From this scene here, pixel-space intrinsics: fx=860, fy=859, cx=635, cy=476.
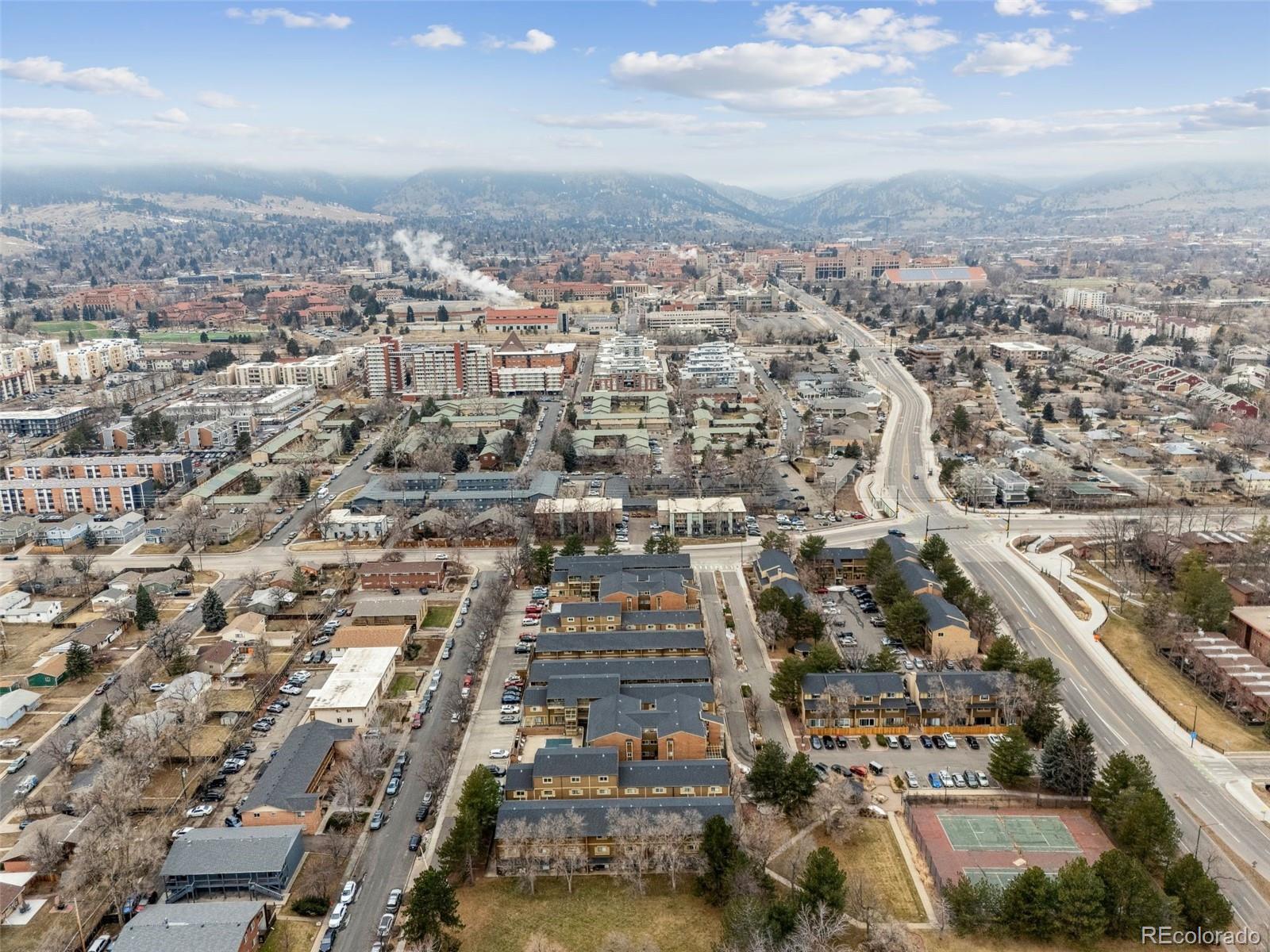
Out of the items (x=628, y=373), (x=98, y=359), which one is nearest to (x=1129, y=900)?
(x=628, y=373)

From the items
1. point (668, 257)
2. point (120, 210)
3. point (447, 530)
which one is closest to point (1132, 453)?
point (447, 530)

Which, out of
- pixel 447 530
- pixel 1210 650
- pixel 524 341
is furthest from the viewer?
pixel 524 341

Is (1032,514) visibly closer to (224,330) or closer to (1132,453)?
(1132,453)

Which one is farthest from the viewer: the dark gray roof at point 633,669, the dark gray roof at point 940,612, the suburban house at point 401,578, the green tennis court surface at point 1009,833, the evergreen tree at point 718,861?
the suburban house at point 401,578

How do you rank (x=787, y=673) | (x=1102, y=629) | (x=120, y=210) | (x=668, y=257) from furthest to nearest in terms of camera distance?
(x=120, y=210) → (x=668, y=257) → (x=1102, y=629) → (x=787, y=673)

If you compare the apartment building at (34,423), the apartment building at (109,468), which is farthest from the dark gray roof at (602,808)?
the apartment building at (34,423)

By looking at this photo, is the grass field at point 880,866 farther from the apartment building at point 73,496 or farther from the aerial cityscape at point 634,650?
the apartment building at point 73,496

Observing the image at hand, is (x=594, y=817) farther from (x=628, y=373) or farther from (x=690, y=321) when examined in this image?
(x=690, y=321)
